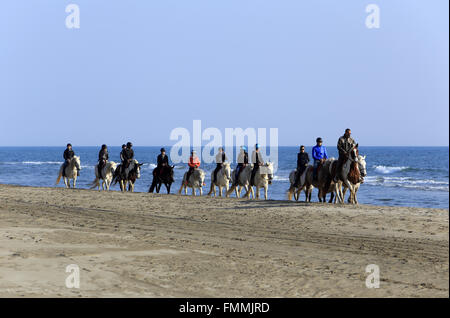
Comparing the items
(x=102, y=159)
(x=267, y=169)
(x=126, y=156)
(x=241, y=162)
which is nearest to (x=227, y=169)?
(x=241, y=162)

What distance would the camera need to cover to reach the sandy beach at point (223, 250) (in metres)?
8.92

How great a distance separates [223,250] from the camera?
12.1 m

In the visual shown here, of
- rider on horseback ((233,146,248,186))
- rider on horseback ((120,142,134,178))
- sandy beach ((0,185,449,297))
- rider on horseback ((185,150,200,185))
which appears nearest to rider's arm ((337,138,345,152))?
sandy beach ((0,185,449,297))

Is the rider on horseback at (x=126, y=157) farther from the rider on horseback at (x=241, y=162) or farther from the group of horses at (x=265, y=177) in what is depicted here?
the rider on horseback at (x=241, y=162)

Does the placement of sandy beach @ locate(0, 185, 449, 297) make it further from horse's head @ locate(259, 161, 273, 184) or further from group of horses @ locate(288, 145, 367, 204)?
horse's head @ locate(259, 161, 273, 184)

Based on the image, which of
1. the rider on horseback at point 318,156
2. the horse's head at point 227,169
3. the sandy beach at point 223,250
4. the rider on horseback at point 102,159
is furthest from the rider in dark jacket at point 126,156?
the rider on horseback at point 318,156

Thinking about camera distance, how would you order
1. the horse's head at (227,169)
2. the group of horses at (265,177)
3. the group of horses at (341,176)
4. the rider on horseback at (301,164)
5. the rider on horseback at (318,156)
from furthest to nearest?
the horse's head at (227,169), the rider on horseback at (301,164), the rider on horseback at (318,156), the group of horses at (265,177), the group of horses at (341,176)

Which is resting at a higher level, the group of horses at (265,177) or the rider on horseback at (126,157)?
the rider on horseback at (126,157)

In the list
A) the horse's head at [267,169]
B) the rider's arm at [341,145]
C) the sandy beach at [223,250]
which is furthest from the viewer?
the horse's head at [267,169]

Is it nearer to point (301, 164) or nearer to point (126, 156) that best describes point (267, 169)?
point (301, 164)

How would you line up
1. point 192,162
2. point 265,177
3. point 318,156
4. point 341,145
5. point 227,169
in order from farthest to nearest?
point 192,162
point 227,169
point 265,177
point 318,156
point 341,145

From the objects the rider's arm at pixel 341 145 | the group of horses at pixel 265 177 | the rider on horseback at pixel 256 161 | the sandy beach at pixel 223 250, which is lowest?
the sandy beach at pixel 223 250

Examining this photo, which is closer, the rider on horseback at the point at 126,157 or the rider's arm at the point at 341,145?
the rider's arm at the point at 341,145
